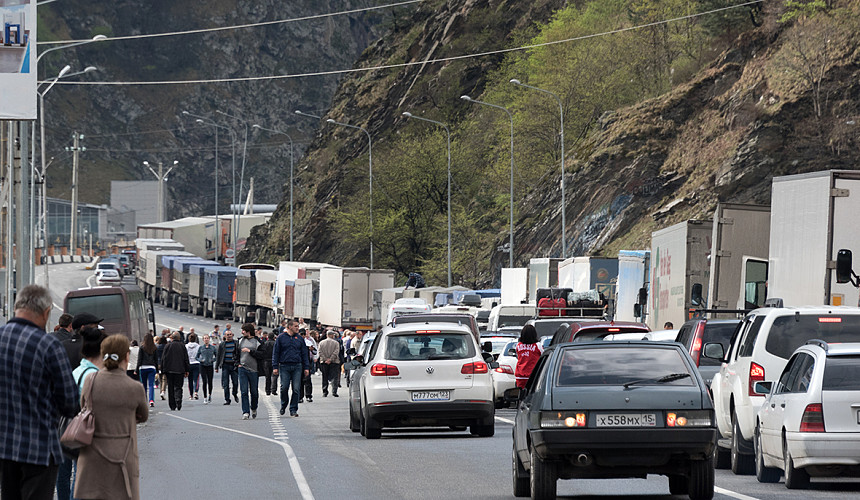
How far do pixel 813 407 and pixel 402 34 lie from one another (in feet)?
347

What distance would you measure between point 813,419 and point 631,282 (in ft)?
75.1

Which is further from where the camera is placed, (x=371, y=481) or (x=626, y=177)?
(x=626, y=177)

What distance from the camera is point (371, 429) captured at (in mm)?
19469

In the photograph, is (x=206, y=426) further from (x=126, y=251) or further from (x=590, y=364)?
(x=126, y=251)

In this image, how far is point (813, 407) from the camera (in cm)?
1234

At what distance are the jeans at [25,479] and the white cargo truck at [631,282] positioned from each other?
25.3 metres

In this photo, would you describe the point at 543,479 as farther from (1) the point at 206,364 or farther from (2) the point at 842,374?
(1) the point at 206,364

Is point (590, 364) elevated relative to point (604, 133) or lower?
lower

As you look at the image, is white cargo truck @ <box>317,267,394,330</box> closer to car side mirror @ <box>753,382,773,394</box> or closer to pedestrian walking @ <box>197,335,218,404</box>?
pedestrian walking @ <box>197,335,218,404</box>

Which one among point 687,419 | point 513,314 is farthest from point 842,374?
point 513,314

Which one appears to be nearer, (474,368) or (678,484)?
(678,484)

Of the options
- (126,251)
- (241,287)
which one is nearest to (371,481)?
Result: (241,287)

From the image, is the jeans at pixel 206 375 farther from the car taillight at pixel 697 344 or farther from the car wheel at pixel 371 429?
the car taillight at pixel 697 344

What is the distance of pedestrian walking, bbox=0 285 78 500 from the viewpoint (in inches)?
317
